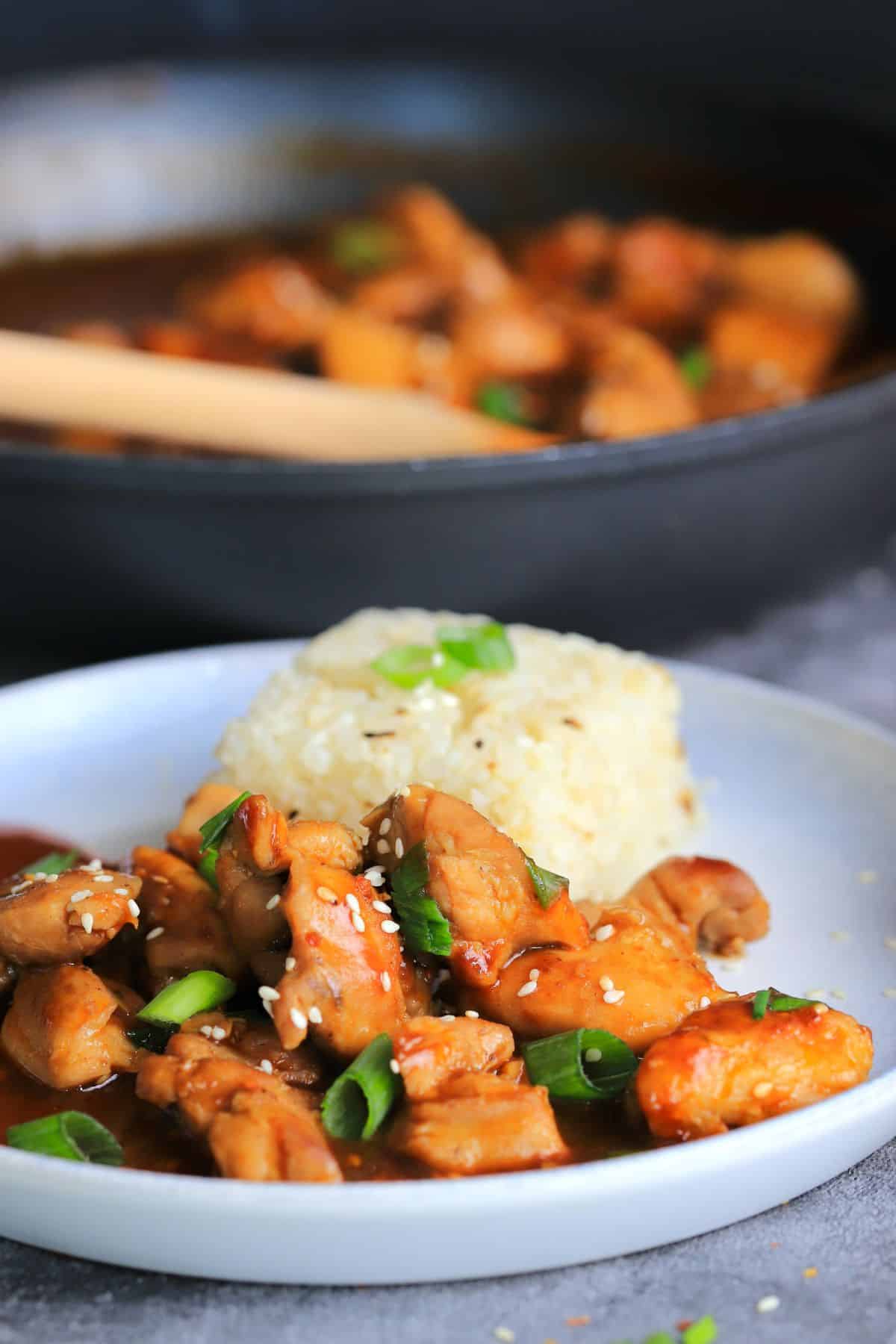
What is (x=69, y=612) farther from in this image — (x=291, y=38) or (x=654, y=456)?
(x=291, y=38)

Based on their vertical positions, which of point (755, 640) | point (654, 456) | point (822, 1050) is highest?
point (654, 456)

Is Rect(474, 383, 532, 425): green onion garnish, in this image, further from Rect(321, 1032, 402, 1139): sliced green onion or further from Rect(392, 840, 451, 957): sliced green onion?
Rect(321, 1032, 402, 1139): sliced green onion

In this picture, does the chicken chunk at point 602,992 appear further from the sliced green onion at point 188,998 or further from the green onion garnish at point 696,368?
the green onion garnish at point 696,368

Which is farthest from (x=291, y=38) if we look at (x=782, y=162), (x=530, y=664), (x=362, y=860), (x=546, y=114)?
(x=362, y=860)

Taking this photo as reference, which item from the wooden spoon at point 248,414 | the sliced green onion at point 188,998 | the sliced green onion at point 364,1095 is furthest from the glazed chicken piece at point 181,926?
the wooden spoon at point 248,414

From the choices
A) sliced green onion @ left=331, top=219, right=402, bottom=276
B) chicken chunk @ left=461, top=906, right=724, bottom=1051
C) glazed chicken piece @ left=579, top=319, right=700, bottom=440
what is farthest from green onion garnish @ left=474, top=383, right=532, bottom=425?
chicken chunk @ left=461, top=906, right=724, bottom=1051

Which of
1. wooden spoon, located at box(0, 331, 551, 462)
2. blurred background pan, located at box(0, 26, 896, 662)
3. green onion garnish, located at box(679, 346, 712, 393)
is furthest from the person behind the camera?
green onion garnish, located at box(679, 346, 712, 393)

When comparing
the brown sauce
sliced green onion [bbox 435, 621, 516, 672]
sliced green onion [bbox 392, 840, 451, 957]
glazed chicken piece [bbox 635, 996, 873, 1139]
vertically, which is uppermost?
sliced green onion [bbox 435, 621, 516, 672]

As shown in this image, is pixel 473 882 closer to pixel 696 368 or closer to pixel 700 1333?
pixel 700 1333

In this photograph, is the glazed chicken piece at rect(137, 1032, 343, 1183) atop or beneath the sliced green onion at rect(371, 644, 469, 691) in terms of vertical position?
beneath
